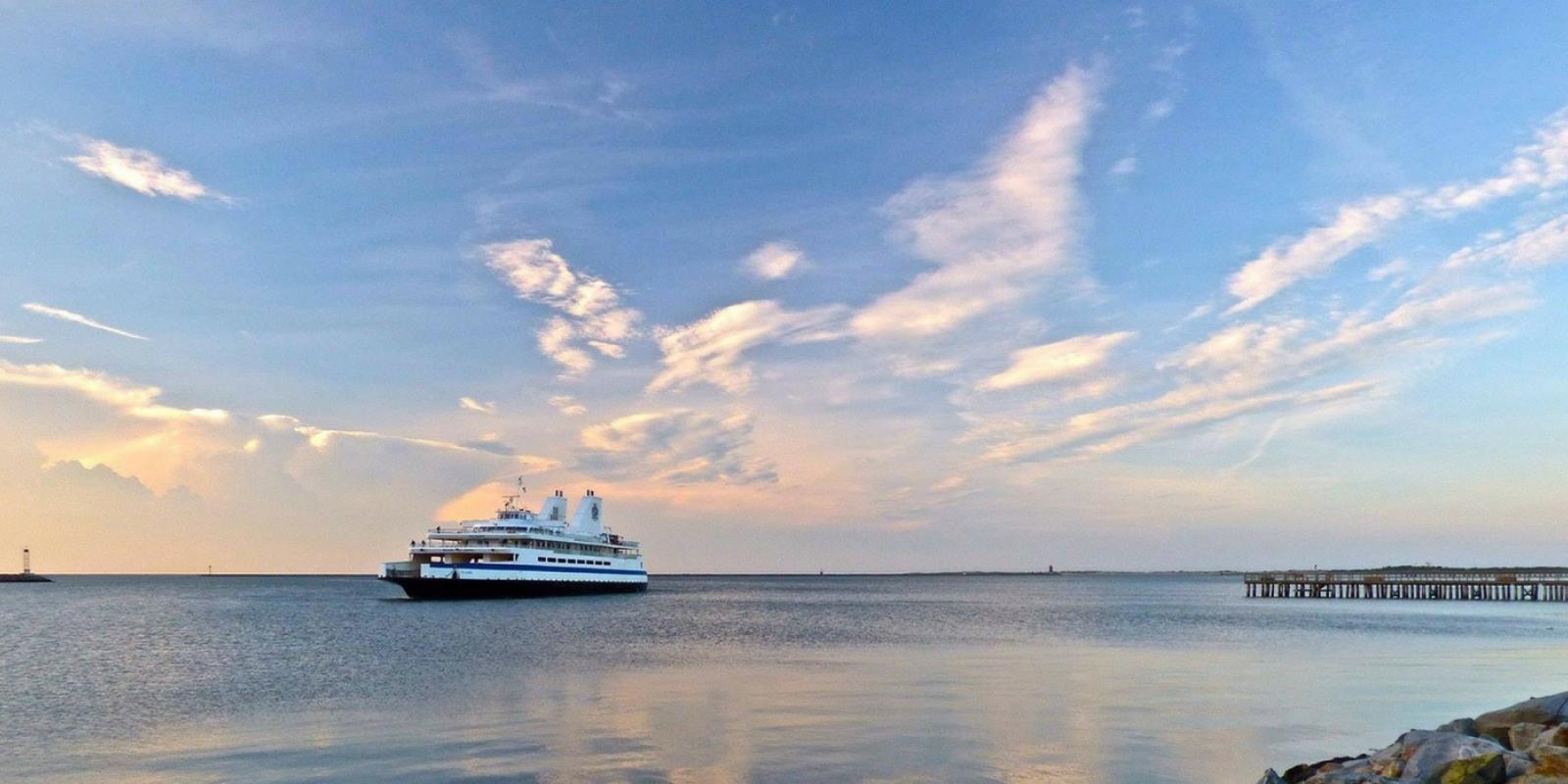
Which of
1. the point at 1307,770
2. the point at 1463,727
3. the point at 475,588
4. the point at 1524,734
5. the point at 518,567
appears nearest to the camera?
the point at 1524,734

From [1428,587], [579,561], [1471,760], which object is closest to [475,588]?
[579,561]

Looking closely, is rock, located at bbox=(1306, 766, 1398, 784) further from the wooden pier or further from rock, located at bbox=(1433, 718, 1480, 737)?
the wooden pier

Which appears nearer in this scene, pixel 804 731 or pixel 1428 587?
pixel 804 731

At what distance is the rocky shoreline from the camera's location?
13945 millimetres

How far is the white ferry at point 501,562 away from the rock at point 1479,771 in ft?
273

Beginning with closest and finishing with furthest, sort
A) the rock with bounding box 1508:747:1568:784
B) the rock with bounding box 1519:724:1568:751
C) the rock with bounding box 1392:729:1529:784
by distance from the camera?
the rock with bounding box 1508:747:1568:784 → the rock with bounding box 1392:729:1529:784 → the rock with bounding box 1519:724:1568:751

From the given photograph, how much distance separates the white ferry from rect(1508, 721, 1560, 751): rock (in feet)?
269

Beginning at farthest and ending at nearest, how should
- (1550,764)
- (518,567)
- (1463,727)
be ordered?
(518,567)
(1463,727)
(1550,764)

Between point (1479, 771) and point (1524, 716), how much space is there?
4.93 metres

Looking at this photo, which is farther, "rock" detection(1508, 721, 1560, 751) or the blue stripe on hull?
the blue stripe on hull

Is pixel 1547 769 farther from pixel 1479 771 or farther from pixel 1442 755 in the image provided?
pixel 1442 755

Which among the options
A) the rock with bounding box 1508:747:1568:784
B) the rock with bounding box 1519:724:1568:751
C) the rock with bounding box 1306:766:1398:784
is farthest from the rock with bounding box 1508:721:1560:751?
the rock with bounding box 1306:766:1398:784

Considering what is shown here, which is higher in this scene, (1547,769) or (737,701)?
(1547,769)

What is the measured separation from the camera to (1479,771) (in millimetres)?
14055
